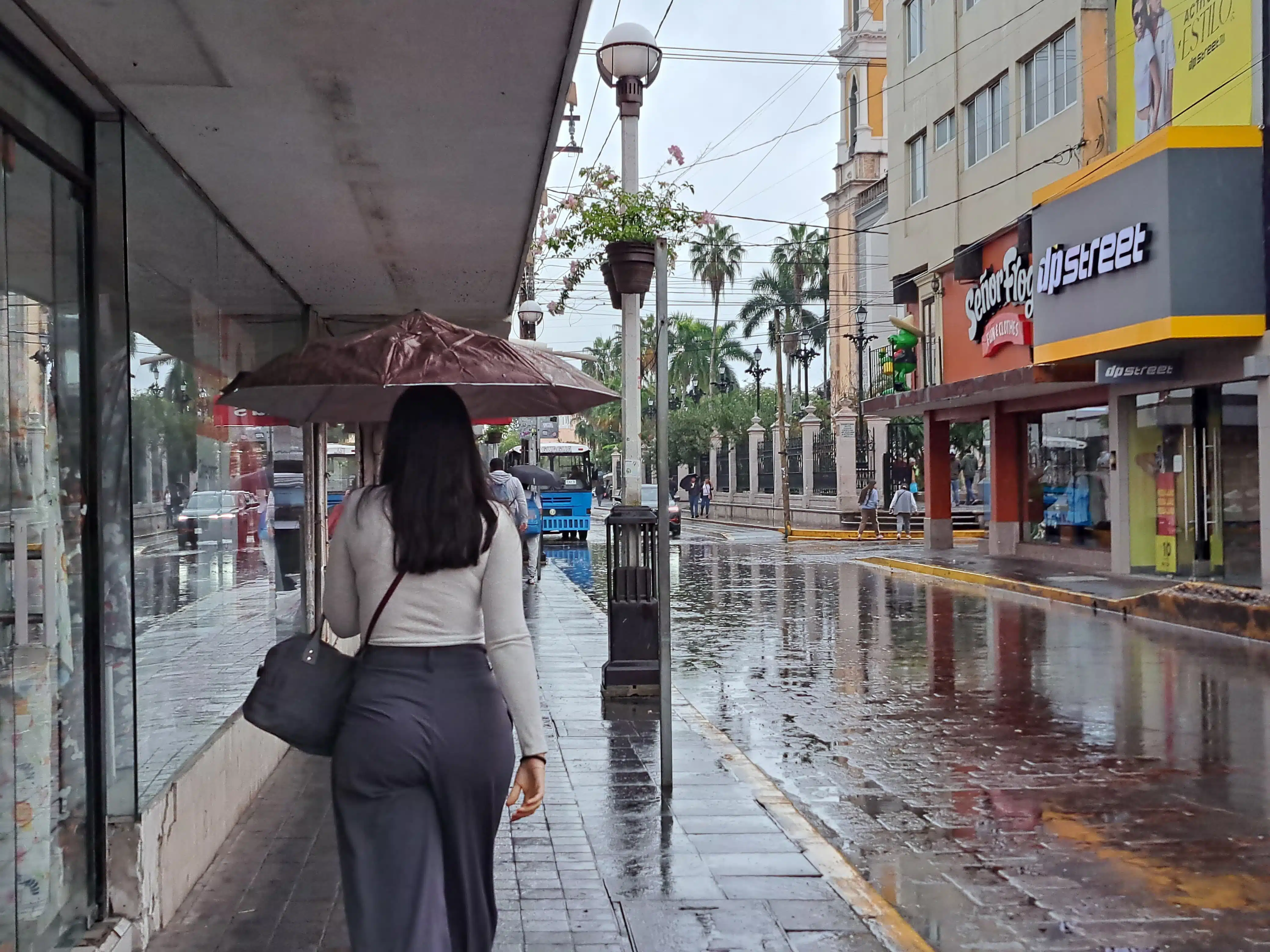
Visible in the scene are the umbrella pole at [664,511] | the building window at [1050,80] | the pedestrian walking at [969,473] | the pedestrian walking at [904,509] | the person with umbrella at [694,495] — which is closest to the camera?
the umbrella pole at [664,511]

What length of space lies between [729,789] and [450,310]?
5040 millimetres

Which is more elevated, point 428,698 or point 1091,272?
point 1091,272

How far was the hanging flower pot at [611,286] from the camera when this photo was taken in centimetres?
930

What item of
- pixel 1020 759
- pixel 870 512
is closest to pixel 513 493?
pixel 1020 759

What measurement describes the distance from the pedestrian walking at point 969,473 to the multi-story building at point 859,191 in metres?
4.93

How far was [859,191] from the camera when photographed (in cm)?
5056

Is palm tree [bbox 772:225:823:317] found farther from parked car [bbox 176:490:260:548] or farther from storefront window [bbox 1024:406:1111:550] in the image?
parked car [bbox 176:490:260:548]

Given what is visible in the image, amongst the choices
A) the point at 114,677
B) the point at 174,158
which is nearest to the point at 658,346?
the point at 174,158

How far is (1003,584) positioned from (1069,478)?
476 cm

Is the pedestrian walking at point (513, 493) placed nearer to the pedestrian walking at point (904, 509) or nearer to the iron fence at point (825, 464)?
the pedestrian walking at point (904, 509)

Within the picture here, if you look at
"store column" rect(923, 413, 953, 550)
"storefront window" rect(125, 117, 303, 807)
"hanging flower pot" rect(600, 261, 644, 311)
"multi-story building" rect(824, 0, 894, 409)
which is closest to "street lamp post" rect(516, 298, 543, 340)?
"store column" rect(923, 413, 953, 550)

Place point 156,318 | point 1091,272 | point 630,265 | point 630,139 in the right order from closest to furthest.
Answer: point 156,318 → point 630,265 → point 630,139 → point 1091,272

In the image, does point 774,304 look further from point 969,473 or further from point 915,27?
point 915,27

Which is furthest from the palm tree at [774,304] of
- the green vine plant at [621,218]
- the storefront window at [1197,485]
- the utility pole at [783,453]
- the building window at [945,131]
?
the green vine plant at [621,218]
